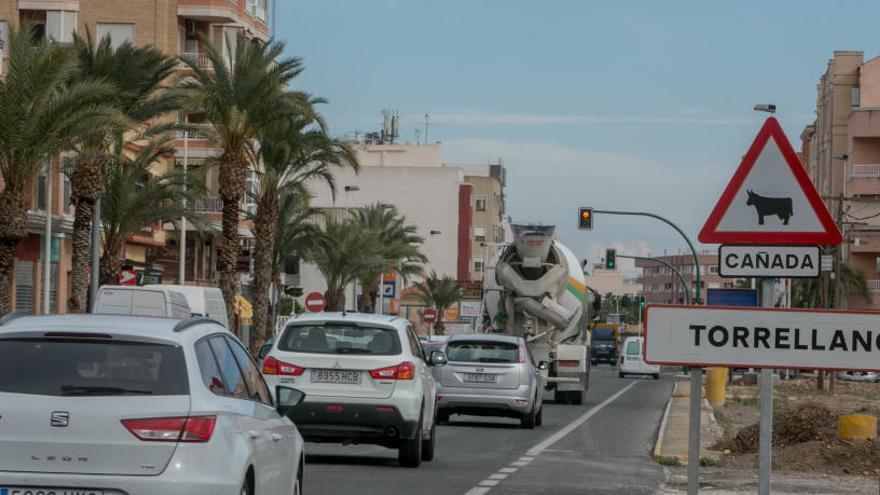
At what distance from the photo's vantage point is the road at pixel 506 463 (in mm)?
16672

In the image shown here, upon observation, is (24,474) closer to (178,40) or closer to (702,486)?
(702,486)

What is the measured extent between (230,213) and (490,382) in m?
21.7

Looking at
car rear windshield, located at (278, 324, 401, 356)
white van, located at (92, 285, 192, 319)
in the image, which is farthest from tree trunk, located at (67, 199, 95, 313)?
car rear windshield, located at (278, 324, 401, 356)

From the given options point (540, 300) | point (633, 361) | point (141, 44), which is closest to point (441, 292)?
point (633, 361)

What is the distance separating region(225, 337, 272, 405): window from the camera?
974cm

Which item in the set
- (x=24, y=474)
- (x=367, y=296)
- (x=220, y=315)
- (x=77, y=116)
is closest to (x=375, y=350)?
(x=24, y=474)

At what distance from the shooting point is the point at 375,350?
18.8 meters

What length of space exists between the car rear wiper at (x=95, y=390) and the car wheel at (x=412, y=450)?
10.5 m

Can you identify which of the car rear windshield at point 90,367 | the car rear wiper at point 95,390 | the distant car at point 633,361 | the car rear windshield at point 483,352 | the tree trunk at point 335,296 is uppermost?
the car rear windshield at point 90,367

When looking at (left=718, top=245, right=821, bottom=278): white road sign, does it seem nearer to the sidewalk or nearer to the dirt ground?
the dirt ground

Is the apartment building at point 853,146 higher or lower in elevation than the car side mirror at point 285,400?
higher

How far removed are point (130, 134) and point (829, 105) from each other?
204 ft

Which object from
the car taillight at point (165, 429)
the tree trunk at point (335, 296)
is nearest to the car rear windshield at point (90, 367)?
the car taillight at point (165, 429)

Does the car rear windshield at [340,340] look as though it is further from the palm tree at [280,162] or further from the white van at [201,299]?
the palm tree at [280,162]
